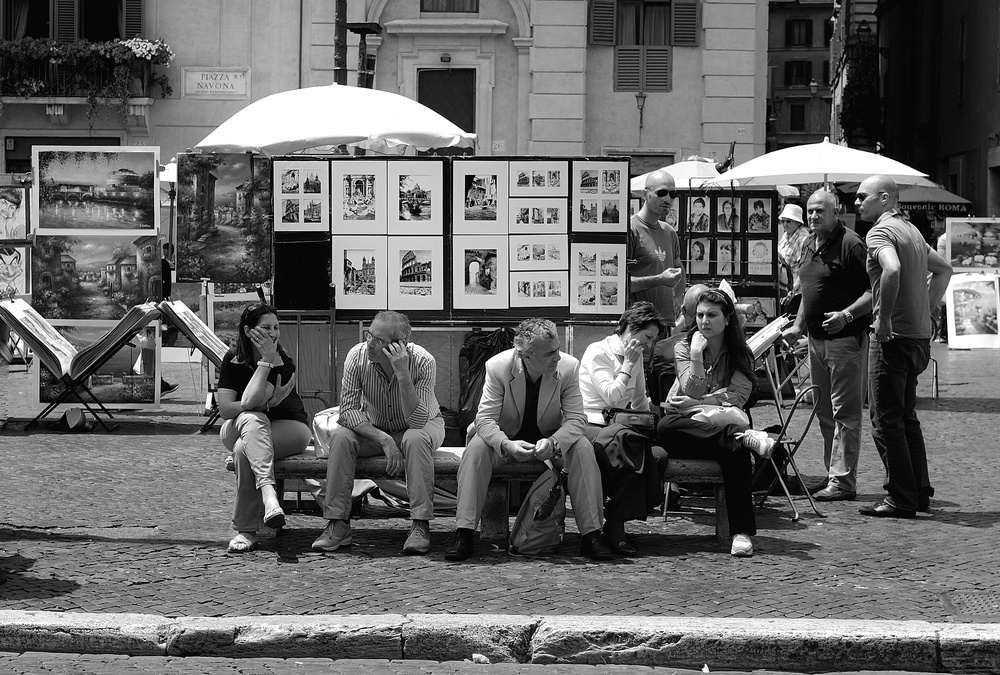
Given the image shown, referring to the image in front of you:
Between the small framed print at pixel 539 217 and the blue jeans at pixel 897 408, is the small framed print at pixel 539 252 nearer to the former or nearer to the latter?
the small framed print at pixel 539 217

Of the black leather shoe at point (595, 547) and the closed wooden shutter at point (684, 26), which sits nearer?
the black leather shoe at point (595, 547)

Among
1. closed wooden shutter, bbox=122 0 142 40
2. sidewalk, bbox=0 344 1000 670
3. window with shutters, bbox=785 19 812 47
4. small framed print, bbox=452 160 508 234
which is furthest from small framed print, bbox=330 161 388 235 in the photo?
window with shutters, bbox=785 19 812 47

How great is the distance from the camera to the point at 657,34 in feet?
84.5

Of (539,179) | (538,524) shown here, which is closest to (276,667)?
(538,524)

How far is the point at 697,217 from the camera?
1555 centimetres

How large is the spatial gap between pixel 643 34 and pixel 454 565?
2023 cm

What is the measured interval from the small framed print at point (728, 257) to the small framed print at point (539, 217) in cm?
567

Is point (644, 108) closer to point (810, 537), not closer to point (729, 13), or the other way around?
point (729, 13)

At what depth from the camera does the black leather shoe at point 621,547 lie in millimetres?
7129

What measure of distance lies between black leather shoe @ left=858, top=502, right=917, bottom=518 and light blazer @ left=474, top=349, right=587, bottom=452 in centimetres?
207

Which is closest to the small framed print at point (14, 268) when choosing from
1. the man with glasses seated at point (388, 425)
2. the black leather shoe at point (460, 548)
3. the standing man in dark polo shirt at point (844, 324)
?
the man with glasses seated at point (388, 425)

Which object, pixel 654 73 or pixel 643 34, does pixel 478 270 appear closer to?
pixel 654 73

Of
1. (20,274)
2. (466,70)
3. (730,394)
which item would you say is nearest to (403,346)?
(730,394)

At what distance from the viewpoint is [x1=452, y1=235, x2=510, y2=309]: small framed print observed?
10.1 meters
